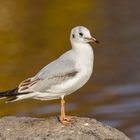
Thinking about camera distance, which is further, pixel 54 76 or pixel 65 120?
pixel 65 120

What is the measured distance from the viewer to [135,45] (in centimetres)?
1149

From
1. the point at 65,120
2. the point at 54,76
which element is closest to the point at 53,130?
the point at 65,120

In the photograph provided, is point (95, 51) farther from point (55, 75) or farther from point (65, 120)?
point (55, 75)

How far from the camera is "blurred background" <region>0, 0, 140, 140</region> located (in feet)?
30.7

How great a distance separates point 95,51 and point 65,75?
17.0 ft

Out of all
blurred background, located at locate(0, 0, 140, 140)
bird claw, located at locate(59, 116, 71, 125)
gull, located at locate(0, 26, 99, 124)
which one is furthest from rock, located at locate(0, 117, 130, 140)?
blurred background, located at locate(0, 0, 140, 140)

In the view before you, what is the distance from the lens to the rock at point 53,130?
6051 mm

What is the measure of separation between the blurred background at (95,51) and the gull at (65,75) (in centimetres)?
254

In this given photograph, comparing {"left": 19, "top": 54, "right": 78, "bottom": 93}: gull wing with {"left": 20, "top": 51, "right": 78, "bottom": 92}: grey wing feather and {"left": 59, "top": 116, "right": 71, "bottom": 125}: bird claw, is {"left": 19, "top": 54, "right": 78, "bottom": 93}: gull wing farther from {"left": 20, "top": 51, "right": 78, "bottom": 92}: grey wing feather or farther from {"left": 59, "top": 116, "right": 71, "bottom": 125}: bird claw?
{"left": 59, "top": 116, "right": 71, "bottom": 125}: bird claw

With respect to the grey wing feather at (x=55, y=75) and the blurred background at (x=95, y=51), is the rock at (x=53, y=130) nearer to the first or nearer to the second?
the grey wing feather at (x=55, y=75)

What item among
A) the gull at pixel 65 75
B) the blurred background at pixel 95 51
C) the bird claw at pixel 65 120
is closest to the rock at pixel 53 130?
the bird claw at pixel 65 120

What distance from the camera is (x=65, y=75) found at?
6.16 m

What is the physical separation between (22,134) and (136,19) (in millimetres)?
6844

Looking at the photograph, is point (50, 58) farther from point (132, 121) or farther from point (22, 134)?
point (22, 134)
